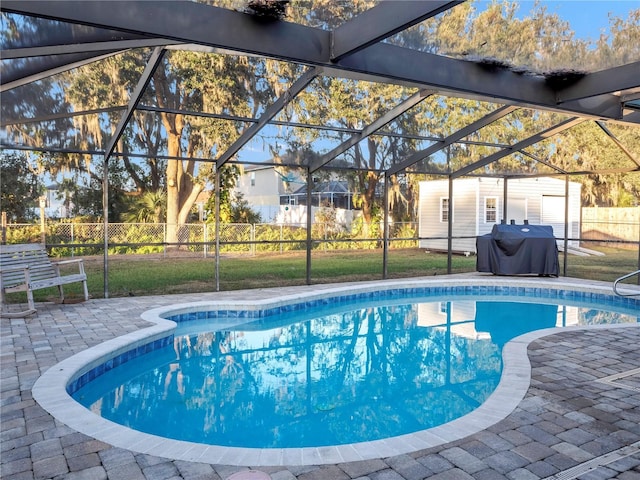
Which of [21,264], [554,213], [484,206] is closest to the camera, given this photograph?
[21,264]

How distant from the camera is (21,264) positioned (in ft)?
21.5

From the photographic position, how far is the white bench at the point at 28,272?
239 inches

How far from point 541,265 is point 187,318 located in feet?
24.6

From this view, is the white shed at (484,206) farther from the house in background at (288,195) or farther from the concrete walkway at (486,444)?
the concrete walkway at (486,444)

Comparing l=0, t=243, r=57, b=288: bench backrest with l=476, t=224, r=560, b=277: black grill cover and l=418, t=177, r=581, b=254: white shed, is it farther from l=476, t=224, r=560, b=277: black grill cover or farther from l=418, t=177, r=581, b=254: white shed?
l=418, t=177, r=581, b=254: white shed

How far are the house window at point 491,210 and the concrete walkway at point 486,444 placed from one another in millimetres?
11662

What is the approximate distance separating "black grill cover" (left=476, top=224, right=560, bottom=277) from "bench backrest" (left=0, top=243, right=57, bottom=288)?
8356 millimetres

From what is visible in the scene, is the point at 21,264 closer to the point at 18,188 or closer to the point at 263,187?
the point at 18,188

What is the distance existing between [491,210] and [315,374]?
12415mm

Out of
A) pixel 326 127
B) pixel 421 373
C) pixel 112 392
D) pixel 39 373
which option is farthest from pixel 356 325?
pixel 39 373

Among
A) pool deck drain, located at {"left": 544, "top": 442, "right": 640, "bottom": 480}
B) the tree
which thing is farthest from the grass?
pool deck drain, located at {"left": 544, "top": 442, "right": 640, "bottom": 480}

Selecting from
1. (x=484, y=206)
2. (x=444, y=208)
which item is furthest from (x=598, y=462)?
(x=444, y=208)

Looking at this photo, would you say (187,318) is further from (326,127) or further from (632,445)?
(632,445)

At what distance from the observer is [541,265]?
10.4 m
